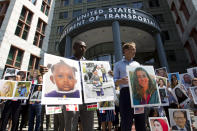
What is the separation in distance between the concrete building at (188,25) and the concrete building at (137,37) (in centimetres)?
119

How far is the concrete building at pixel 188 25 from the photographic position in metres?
12.2

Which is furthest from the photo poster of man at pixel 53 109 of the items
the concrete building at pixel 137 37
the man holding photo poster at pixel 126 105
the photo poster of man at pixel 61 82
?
the concrete building at pixel 137 37

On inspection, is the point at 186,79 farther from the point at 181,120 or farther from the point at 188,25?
the point at 188,25

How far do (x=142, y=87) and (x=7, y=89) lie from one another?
425cm

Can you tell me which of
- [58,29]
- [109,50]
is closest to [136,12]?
[109,50]

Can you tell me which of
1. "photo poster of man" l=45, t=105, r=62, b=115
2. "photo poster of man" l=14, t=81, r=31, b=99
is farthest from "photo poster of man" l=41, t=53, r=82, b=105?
"photo poster of man" l=14, t=81, r=31, b=99

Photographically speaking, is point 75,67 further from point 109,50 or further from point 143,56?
point 143,56

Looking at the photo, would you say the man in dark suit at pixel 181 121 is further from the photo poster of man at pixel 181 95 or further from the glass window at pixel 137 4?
the glass window at pixel 137 4

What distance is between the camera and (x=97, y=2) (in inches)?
835

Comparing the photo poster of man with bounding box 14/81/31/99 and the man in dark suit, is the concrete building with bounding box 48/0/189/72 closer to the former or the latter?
the photo poster of man with bounding box 14/81/31/99

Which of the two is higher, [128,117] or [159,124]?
[128,117]

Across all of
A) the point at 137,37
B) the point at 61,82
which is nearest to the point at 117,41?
the point at 137,37

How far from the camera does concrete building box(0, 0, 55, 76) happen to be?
54.2 feet

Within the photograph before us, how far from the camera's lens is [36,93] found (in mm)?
4148
